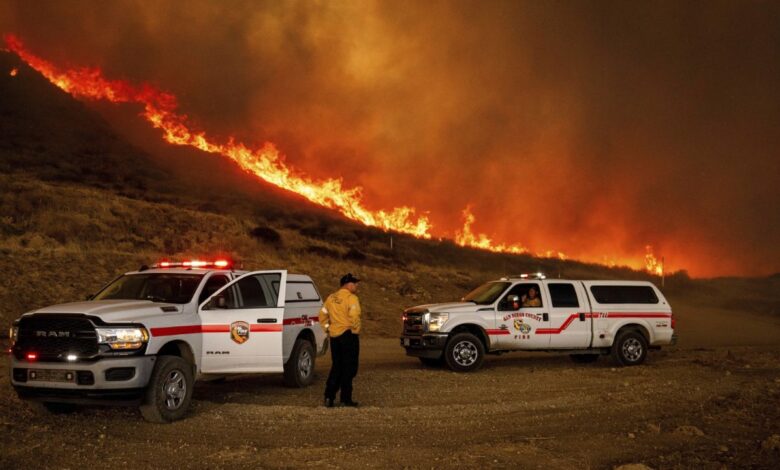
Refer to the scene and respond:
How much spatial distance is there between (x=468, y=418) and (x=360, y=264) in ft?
109

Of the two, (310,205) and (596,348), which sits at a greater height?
(310,205)

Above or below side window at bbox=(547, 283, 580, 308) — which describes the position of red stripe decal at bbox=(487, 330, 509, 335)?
below

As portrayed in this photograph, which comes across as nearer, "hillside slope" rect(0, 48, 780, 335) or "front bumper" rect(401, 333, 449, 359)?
"front bumper" rect(401, 333, 449, 359)

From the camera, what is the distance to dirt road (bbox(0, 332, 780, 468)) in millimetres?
7633

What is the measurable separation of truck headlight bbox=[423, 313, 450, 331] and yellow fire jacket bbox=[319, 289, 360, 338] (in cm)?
451

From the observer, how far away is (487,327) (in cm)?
1535

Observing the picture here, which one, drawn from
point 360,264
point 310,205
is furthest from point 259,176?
point 360,264

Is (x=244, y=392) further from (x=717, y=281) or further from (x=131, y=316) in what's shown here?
(x=717, y=281)

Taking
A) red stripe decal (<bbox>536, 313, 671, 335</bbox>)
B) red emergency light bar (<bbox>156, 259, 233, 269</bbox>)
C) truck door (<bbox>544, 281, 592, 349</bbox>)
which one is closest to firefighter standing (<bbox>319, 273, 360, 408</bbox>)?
red emergency light bar (<bbox>156, 259, 233, 269</bbox>)

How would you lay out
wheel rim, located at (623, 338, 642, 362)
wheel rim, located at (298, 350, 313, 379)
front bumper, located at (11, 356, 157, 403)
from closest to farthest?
1. front bumper, located at (11, 356, 157, 403)
2. wheel rim, located at (298, 350, 313, 379)
3. wheel rim, located at (623, 338, 642, 362)

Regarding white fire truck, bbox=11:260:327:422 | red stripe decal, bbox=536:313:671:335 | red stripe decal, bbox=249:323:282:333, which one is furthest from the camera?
red stripe decal, bbox=536:313:671:335

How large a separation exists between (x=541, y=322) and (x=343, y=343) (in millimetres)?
6287

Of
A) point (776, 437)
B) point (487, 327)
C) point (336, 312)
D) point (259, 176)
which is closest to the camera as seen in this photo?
point (776, 437)

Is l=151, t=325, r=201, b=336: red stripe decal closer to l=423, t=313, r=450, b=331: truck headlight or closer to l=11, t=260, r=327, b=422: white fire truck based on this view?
l=11, t=260, r=327, b=422: white fire truck
